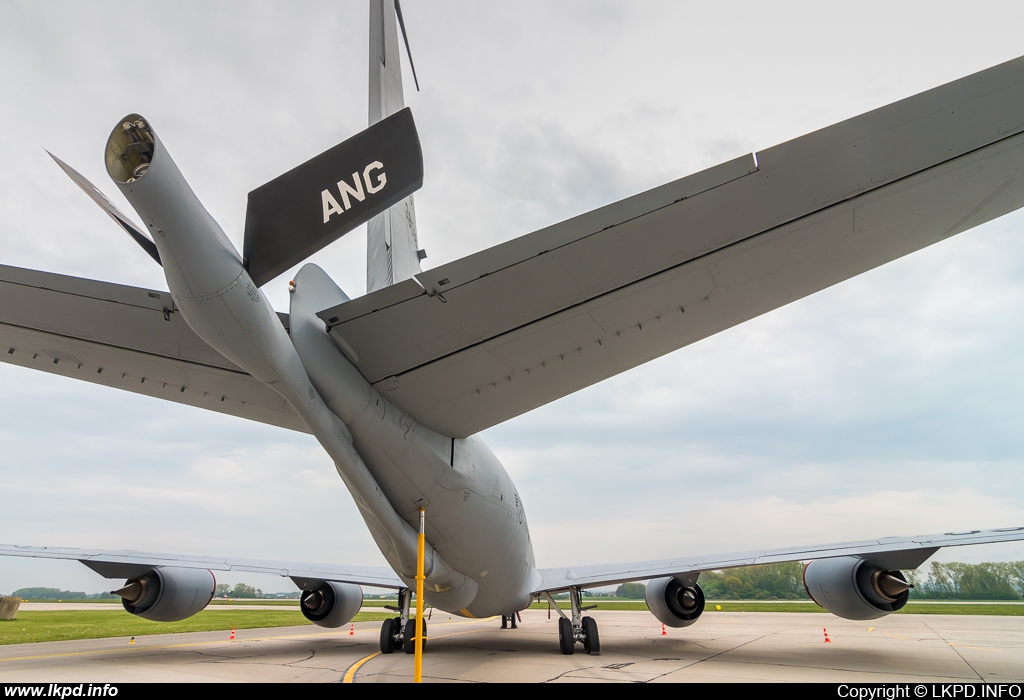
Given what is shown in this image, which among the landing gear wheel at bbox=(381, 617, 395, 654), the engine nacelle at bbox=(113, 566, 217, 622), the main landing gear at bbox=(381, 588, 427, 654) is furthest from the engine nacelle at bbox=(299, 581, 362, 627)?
the engine nacelle at bbox=(113, 566, 217, 622)

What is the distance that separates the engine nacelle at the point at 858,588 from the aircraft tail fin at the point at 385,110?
8.64m

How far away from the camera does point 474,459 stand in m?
6.55

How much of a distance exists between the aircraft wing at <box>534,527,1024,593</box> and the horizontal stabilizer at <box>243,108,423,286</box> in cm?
950

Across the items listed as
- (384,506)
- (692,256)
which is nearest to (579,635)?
(384,506)

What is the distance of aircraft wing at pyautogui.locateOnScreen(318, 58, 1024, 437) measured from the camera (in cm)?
316

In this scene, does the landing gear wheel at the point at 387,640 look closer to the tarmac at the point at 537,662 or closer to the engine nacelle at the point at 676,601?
the tarmac at the point at 537,662

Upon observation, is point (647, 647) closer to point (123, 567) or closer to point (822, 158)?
point (123, 567)

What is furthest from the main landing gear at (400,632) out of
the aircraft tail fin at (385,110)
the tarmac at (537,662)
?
the aircraft tail fin at (385,110)

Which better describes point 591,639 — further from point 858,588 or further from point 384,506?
point 384,506

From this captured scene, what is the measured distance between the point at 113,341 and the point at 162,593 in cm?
690

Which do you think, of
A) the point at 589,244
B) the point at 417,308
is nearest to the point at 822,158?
the point at 589,244

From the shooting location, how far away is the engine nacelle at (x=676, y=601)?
1103 cm

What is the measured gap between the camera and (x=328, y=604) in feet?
38.5

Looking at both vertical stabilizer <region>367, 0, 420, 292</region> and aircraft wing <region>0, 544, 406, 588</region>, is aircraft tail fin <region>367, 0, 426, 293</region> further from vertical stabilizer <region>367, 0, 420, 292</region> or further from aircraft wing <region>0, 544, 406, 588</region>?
aircraft wing <region>0, 544, 406, 588</region>
